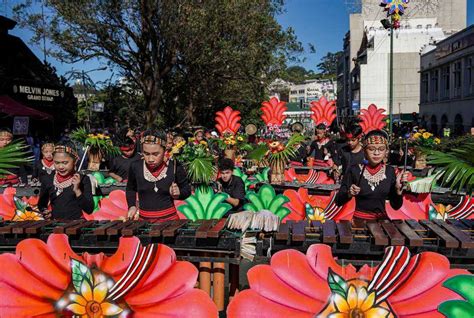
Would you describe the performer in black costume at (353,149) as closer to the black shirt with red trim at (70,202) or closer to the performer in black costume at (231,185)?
the performer in black costume at (231,185)

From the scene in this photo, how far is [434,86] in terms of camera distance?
34.8 meters

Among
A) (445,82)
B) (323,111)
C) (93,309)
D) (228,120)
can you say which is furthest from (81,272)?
(445,82)

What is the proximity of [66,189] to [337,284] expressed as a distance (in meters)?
2.47

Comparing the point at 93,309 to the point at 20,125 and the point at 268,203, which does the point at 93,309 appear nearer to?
the point at 268,203

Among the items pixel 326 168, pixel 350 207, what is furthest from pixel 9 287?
pixel 326 168

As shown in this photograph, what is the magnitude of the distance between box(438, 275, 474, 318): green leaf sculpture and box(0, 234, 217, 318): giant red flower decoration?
4.90 feet

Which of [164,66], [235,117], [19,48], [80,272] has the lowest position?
[80,272]

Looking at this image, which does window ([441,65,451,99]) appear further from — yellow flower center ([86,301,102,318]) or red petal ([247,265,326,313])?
yellow flower center ([86,301,102,318])

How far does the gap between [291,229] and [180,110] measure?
63.3 feet

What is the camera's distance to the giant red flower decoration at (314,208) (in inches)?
183

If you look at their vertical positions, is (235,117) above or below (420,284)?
above

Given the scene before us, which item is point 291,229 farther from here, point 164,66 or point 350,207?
point 164,66

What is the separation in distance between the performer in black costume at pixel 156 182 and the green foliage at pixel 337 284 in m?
1.66

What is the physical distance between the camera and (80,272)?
3.15 metres
